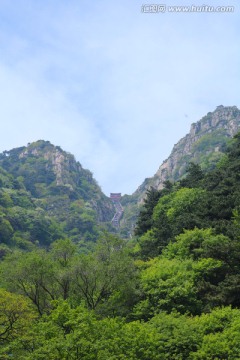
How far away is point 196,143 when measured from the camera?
161250 millimetres

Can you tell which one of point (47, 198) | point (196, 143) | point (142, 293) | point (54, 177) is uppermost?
point (196, 143)

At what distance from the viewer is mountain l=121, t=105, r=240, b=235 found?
494 feet

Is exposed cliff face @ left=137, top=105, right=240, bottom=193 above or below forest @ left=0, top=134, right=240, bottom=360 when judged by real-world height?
above

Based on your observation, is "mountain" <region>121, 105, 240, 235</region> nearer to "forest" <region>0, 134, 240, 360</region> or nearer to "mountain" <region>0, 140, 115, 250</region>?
"mountain" <region>0, 140, 115, 250</region>

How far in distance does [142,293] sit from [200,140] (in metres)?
139

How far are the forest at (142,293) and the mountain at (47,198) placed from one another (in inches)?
2161

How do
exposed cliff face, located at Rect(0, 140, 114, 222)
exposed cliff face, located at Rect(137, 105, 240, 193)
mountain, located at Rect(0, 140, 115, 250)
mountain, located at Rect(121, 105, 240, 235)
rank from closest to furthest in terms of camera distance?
1. mountain, located at Rect(0, 140, 115, 250)
2. exposed cliff face, located at Rect(0, 140, 114, 222)
3. mountain, located at Rect(121, 105, 240, 235)
4. exposed cliff face, located at Rect(137, 105, 240, 193)

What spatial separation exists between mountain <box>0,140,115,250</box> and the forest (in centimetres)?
5489

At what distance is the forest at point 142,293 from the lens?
16.5 m

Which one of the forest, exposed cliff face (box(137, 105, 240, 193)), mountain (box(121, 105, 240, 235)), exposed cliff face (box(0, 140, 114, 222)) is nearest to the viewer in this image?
the forest

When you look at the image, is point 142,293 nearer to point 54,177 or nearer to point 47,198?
point 47,198

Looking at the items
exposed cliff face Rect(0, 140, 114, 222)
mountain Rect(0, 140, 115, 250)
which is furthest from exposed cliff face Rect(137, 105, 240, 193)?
mountain Rect(0, 140, 115, 250)

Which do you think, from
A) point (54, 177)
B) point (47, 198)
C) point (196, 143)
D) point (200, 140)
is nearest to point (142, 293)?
point (47, 198)

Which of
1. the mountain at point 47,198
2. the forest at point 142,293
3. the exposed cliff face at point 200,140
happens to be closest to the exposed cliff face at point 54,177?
the mountain at point 47,198
